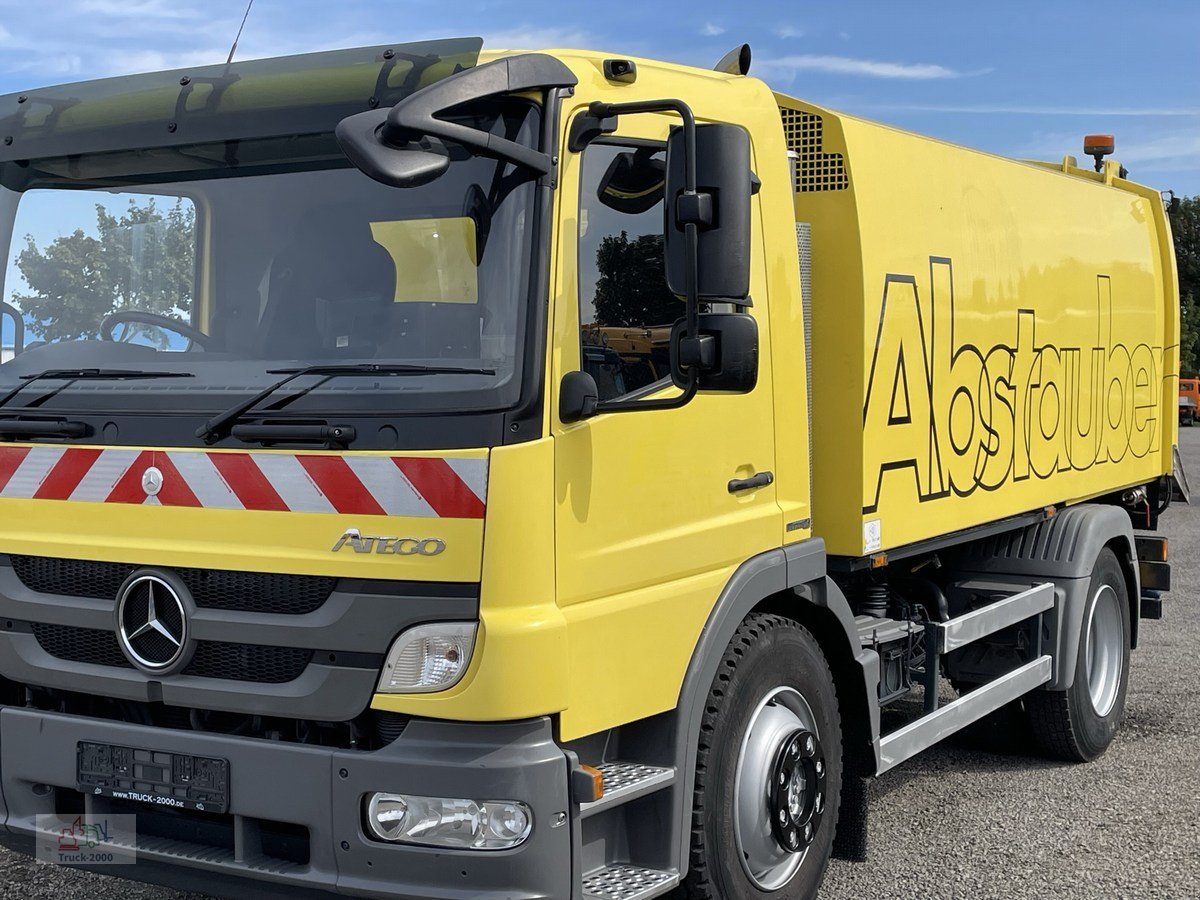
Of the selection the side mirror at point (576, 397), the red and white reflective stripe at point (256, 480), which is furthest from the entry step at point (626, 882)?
the side mirror at point (576, 397)

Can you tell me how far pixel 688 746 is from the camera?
153 inches

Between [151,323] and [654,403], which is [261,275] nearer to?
[151,323]

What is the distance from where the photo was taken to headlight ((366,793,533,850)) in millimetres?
3359

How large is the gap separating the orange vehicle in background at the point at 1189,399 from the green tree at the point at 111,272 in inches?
1950

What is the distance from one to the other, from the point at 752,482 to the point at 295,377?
144 cm

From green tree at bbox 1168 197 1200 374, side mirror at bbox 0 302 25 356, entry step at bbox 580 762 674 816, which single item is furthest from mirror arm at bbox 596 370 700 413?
green tree at bbox 1168 197 1200 374

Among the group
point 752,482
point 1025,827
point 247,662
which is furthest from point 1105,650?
point 247,662

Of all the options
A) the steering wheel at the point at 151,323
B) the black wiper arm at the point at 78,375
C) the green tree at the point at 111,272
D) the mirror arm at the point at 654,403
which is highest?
the green tree at the point at 111,272

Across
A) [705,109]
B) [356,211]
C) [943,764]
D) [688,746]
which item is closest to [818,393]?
[705,109]

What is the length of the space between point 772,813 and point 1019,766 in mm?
3035

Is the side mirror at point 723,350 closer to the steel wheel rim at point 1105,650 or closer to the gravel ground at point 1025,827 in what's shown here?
the gravel ground at point 1025,827

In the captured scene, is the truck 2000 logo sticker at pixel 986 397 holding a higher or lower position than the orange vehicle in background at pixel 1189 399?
higher

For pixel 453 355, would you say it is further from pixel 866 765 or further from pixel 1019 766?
pixel 1019 766

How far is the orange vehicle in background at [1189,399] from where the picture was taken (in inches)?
1930
